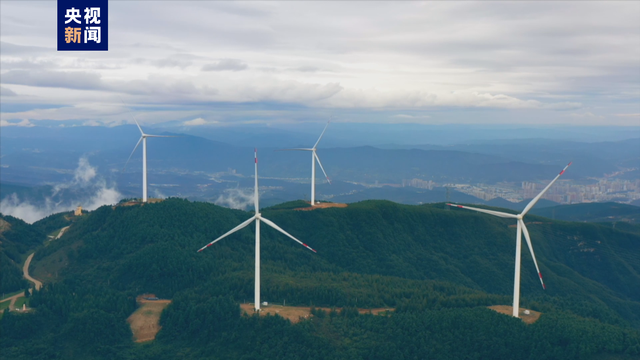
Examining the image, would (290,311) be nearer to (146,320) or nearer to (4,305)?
(146,320)

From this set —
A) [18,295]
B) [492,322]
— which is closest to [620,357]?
[492,322]

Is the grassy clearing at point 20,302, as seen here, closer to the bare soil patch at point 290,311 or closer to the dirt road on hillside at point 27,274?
the dirt road on hillside at point 27,274

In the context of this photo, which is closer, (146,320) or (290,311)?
(290,311)

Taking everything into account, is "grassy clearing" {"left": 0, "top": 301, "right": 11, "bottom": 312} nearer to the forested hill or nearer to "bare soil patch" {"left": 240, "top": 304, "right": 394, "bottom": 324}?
the forested hill

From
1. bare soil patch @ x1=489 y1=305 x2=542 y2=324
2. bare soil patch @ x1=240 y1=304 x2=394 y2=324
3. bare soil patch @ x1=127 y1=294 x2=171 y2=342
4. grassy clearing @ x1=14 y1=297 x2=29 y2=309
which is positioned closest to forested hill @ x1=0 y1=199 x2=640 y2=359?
bare soil patch @ x1=127 y1=294 x2=171 y2=342

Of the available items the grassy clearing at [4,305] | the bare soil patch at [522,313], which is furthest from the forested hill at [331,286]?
the grassy clearing at [4,305]

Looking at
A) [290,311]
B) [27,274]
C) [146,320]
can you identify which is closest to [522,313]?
[290,311]

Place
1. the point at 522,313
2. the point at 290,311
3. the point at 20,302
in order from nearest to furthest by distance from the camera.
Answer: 1. the point at 290,311
2. the point at 522,313
3. the point at 20,302

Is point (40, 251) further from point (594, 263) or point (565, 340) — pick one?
point (594, 263)
